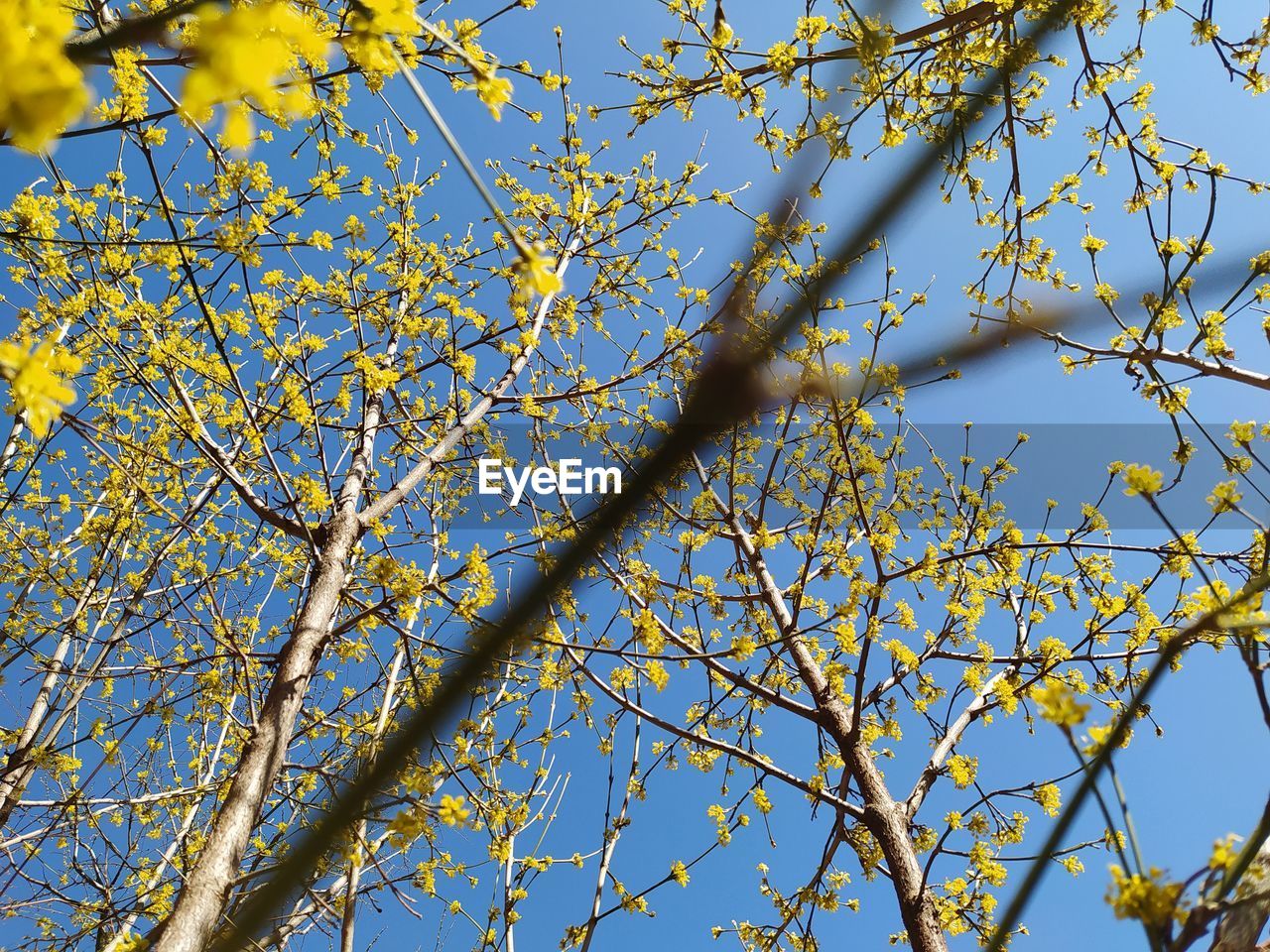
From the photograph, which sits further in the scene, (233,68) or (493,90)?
(493,90)

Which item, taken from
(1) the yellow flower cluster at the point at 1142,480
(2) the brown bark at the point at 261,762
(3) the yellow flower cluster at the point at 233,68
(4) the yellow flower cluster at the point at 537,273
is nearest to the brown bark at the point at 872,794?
(1) the yellow flower cluster at the point at 1142,480

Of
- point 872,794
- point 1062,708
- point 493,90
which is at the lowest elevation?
point 1062,708

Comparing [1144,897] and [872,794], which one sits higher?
[872,794]

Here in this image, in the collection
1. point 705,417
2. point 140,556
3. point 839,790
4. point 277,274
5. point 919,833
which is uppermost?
point 277,274

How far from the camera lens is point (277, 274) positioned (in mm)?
4340

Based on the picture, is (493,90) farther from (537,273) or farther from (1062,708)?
(1062,708)

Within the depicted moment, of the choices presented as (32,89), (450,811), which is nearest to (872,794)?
(450,811)

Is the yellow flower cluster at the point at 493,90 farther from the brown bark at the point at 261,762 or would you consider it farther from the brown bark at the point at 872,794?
the brown bark at the point at 261,762

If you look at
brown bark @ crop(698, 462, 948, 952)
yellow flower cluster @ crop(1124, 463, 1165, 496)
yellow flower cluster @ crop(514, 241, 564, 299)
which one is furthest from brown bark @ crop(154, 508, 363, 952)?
yellow flower cluster @ crop(1124, 463, 1165, 496)

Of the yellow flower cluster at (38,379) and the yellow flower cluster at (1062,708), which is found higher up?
the yellow flower cluster at (38,379)

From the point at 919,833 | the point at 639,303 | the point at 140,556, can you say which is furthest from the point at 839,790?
the point at 140,556

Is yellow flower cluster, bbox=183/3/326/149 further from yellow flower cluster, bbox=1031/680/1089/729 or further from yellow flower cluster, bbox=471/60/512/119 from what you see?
yellow flower cluster, bbox=1031/680/1089/729

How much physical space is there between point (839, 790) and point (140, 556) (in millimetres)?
5647

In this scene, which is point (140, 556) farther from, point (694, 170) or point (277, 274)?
point (694, 170)
